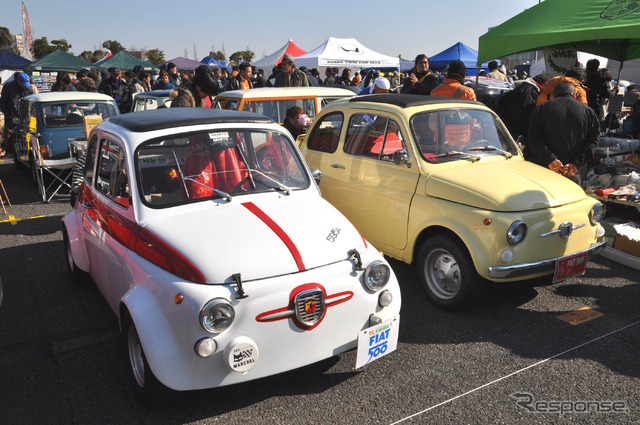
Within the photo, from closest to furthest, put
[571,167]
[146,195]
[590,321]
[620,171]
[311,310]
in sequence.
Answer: [311,310] → [146,195] → [590,321] → [571,167] → [620,171]

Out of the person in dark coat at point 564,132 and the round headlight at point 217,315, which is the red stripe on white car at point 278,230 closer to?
the round headlight at point 217,315

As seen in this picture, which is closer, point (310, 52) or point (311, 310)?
point (311, 310)

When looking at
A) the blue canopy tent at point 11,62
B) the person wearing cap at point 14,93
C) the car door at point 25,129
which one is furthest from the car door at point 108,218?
the blue canopy tent at point 11,62

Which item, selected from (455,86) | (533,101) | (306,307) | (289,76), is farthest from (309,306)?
(289,76)

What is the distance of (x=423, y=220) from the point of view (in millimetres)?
4547

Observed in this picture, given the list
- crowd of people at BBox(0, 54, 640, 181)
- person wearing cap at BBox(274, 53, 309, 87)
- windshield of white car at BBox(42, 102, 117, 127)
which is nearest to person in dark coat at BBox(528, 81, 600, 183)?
crowd of people at BBox(0, 54, 640, 181)

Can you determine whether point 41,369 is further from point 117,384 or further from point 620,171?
point 620,171

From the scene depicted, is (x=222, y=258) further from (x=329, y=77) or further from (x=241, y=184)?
(x=329, y=77)

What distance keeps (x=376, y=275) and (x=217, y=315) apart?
1047 mm

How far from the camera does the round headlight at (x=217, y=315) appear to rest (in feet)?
9.12

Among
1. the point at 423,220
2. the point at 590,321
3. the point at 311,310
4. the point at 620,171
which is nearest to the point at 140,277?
the point at 311,310

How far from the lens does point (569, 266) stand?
4270 mm

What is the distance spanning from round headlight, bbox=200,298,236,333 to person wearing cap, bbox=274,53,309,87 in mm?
7476

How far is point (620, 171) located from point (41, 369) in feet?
23.0
